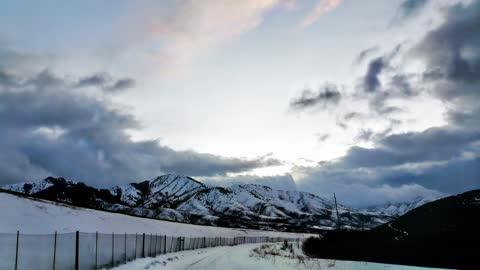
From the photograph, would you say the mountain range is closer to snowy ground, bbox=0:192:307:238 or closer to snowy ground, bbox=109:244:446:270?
snowy ground, bbox=109:244:446:270

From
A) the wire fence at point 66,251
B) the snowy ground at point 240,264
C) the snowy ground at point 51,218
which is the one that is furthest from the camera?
the snowy ground at point 51,218

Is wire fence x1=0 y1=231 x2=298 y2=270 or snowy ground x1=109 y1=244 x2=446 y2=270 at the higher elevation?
wire fence x1=0 y1=231 x2=298 y2=270

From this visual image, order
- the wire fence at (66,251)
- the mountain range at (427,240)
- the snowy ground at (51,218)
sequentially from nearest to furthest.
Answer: the wire fence at (66,251) → the mountain range at (427,240) → the snowy ground at (51,218)

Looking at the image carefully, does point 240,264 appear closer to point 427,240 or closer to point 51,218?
point 427,240

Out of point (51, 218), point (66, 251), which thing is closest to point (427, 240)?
point (66, 251)

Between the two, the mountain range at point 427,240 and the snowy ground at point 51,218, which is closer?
the mountain range at point 427,240

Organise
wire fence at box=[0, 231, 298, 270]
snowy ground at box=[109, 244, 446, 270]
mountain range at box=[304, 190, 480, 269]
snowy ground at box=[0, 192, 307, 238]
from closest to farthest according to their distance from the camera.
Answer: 1. wire fence at box=[0, 231, 298, 270]
2. snowy ground at box=[109, 244, 446, 270]
3. mountain range at box=[304, 190, 480, 269]
4. snowy ground at box=[0, 192, 307, 238]

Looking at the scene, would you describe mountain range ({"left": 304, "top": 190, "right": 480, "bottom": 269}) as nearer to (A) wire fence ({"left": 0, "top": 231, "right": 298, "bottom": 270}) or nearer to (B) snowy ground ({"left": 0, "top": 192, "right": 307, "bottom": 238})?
(A) wire fence ({"left": 0, "top": 231, "right": 298, "bottom": 270})

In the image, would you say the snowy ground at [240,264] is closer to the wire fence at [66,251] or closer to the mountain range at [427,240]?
the wire fence at [66,251]

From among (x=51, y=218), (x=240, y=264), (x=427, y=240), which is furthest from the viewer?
(x=51, y=218)

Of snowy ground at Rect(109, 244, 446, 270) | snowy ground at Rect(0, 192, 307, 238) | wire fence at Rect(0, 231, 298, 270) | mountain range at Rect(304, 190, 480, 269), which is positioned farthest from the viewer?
snowy ground at Rect(0, 192, 307, 238)

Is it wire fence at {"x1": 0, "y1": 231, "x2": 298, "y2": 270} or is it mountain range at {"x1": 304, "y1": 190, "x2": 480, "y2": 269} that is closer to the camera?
wire fence at {"x1": 0, "y1": 231, "x2": 298, "y2": 270}

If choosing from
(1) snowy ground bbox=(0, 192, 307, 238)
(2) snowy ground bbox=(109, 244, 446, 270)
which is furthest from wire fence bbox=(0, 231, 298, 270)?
(1) snowy ground bbox=(0, 192, 307, 238)

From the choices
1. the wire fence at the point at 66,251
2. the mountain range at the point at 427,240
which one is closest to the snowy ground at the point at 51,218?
the wire fence at the point at 66,251
